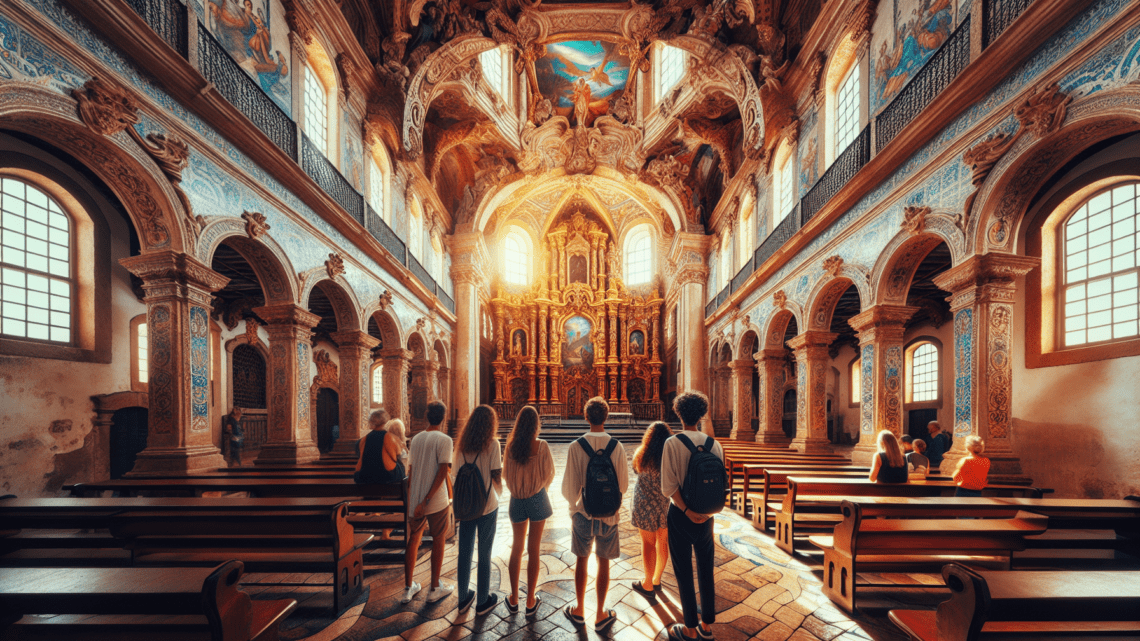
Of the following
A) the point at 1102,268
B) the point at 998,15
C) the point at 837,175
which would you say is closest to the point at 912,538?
the point at 1102,268

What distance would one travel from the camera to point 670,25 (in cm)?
1414

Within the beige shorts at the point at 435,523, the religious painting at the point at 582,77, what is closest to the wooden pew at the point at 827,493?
the beige shorts at the point at 435,523

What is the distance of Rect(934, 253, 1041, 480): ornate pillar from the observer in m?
6.18

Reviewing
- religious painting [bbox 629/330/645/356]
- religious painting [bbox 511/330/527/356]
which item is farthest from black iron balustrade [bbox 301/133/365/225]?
religious painting [bbox 629/330/645/356]

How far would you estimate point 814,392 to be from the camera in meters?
11.1

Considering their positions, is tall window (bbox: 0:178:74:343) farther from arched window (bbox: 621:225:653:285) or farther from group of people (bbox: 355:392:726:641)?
arched window (bbox: 621:225:653:285)

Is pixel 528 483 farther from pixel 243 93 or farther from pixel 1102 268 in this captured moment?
pixel 1102 268

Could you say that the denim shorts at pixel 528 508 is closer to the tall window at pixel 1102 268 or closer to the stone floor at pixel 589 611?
the stone floor at pixel 589 611

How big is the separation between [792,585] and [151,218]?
8369 millimetres

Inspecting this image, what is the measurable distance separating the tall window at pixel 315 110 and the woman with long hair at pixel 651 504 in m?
9.67

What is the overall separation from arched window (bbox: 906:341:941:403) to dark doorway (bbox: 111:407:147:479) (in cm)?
1770

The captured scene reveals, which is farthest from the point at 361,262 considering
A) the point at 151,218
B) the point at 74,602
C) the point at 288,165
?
the point at 74,602

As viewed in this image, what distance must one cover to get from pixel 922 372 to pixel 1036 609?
1314 centimetres

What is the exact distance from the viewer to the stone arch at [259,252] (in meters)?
6.69
